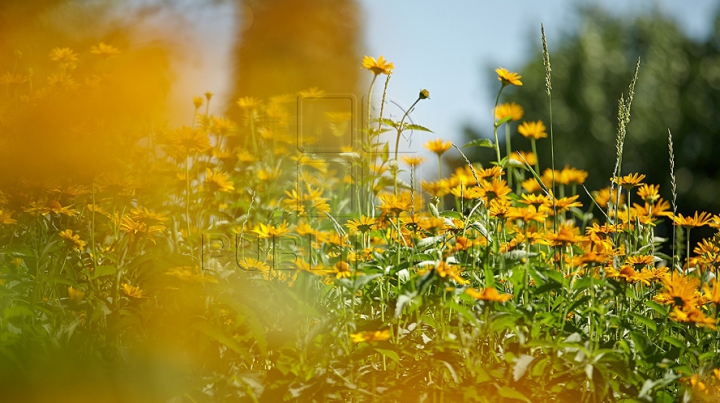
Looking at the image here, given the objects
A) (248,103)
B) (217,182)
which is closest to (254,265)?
(217,182)

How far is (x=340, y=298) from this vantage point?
52.0 inches

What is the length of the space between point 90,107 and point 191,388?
3.06 ft

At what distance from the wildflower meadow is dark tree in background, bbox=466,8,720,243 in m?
7.39

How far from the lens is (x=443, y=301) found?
1.19m

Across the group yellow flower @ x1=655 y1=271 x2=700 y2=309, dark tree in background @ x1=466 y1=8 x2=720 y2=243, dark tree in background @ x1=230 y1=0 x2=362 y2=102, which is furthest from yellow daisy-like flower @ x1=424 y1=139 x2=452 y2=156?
dark tree in background @ x1=466 y1=8 x2=720 y2=243

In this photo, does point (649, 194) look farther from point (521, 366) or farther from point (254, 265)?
point (254, 265)

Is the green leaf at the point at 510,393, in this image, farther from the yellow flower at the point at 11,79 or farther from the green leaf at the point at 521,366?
the yellow flower at the point at 11,79

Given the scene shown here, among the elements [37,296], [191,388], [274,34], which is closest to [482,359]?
[191,388]

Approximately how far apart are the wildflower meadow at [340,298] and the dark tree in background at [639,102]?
7391 millimetres

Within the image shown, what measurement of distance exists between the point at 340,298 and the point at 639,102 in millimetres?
9085

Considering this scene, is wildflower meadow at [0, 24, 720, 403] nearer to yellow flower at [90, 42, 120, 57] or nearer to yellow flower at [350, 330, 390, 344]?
yellow flower at [350, 330, 390, 344]

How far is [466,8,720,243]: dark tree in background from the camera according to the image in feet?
28.7

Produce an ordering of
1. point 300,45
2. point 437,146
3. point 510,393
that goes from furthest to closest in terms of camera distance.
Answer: point 300,45, point 437,146, point 510,393

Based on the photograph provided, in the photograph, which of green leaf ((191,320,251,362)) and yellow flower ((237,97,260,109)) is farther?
yellow flower ((237,97,260,109))
